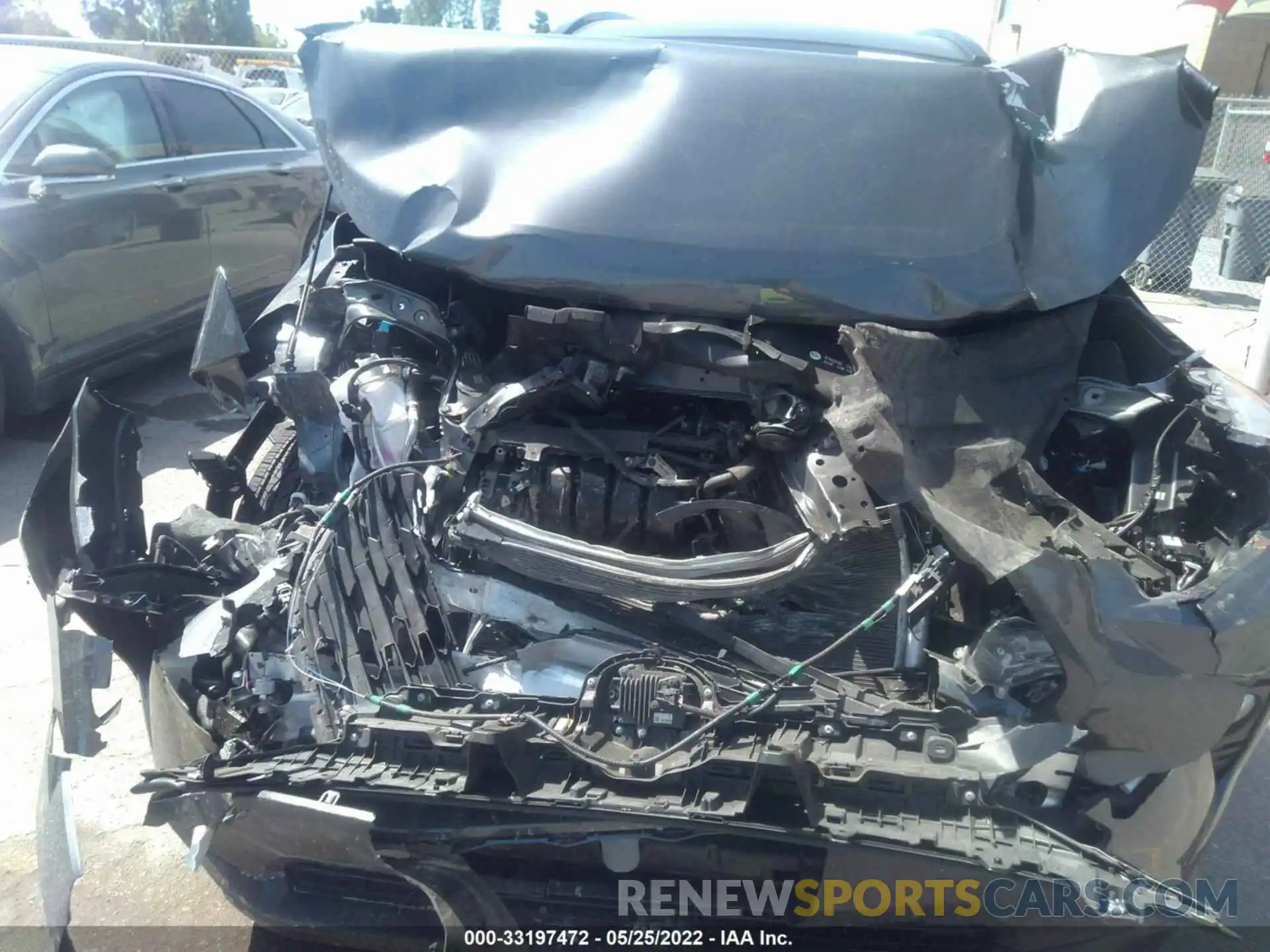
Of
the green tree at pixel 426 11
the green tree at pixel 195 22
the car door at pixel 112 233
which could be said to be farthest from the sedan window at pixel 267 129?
the green tree at pixel 426 11

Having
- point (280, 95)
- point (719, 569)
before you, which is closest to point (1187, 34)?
point (280, 95)

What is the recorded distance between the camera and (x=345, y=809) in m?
1.76

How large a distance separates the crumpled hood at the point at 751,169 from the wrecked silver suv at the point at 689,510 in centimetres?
1

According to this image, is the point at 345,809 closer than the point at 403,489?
Yes

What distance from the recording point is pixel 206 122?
595 cm

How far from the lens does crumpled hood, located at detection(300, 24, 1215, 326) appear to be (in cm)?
245

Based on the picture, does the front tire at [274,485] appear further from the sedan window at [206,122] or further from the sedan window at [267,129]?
the sedan window at [267,129]

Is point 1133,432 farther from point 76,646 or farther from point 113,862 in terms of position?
point 113,862

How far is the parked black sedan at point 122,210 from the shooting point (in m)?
4.60

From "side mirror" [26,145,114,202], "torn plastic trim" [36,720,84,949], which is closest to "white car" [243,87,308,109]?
"side mirror" [26,145,114,202]

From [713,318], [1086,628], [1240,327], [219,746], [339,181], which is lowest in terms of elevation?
[1240,327]

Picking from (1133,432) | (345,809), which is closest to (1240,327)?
(1133,432)

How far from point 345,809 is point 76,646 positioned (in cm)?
75

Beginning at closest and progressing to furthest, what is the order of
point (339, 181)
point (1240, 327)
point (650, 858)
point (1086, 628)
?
point (1086, 628), point (650, 858), point (339, 181), point (1240, 327)
